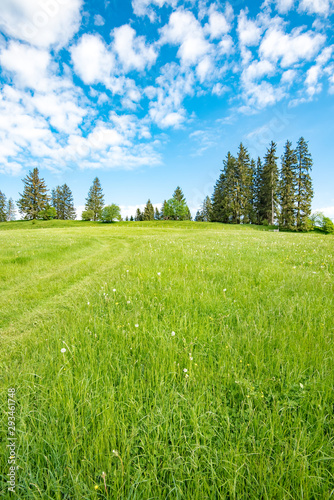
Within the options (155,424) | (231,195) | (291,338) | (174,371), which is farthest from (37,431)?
(231,195)

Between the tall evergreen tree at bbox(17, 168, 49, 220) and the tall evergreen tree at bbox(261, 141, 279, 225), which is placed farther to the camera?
the tall evergreen tree at bbox(17, 168, 49, 220)

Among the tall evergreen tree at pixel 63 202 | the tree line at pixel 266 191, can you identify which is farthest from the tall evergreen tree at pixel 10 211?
the tree line at pixel 266 191

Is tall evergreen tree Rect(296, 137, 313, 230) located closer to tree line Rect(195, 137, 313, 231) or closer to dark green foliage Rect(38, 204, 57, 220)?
tree line Rect(195, 137, 313, 231)

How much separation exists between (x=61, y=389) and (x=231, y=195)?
7114 centimetres

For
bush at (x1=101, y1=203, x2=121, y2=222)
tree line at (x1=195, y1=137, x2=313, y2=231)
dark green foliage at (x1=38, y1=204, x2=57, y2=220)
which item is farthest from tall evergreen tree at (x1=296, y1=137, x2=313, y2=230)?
dark green foliage at (x1=38, y1=204, x2=57, y2=220)

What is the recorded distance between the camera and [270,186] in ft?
205

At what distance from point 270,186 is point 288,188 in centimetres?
816

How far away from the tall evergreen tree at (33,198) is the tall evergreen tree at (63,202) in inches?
450

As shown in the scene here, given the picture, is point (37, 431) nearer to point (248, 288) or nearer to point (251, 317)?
point (251, 317)

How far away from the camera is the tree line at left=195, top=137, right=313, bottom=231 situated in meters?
54.6

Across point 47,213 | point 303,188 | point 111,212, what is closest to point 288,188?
point 303,188

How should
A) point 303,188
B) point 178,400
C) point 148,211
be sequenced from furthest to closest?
1. point 148,211
2. point 303,188
3. point 178,400

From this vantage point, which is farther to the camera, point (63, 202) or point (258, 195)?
point (63, 202)

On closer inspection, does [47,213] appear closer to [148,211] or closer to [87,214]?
[87,214]
